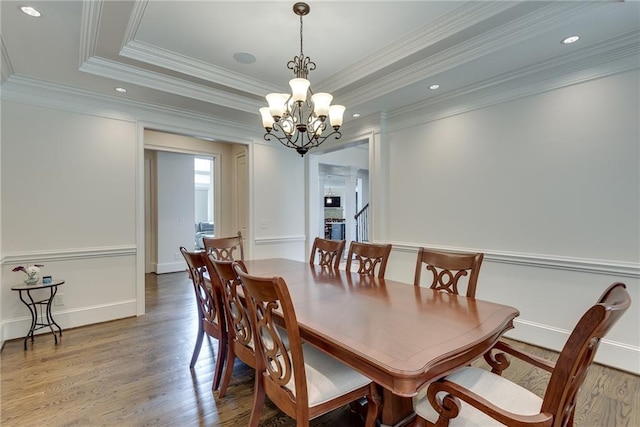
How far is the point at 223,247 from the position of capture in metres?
3.23

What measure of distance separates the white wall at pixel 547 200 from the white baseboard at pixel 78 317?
3.73 m

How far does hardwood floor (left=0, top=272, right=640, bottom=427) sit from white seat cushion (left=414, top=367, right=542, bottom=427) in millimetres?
769

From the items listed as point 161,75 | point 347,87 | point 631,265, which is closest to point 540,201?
point 631,265

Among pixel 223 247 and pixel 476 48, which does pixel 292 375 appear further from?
pixel 476 48

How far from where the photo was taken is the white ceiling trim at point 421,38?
2.22m

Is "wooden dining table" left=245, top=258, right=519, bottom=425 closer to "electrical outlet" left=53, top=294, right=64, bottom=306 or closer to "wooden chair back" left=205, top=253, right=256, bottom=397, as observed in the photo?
"wooden chair back" left=205, top=253, right=256, bottom=397

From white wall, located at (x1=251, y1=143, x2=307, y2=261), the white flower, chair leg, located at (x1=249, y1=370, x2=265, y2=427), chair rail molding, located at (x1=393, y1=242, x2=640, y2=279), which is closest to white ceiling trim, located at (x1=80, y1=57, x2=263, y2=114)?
white wall, located at (x1=251, y1=143, x2=307, y2=261)

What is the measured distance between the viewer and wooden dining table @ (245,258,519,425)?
106cm

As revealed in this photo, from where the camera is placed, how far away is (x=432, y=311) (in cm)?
157

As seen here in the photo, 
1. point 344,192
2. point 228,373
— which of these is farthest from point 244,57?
point 344,192

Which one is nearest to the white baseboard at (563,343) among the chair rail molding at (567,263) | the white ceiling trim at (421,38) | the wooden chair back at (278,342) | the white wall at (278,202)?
the chair rail molding at (567,263)

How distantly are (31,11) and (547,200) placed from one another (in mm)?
4382

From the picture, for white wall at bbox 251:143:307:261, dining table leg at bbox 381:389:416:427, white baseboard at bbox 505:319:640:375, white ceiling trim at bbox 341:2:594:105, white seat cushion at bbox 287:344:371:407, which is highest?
white ceiling trim at bbox 341:2:594:105

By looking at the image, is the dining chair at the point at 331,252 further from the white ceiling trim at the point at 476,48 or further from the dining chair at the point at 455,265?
the white ceiling trim at the point at 476,48
